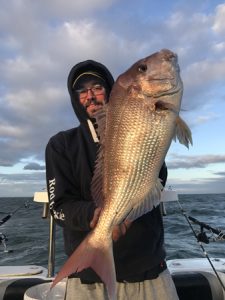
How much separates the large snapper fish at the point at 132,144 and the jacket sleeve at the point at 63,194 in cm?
32

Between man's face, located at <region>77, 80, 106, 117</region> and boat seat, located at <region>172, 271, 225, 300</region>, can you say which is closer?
man's face, located at <region>77, 80, 106, 117</region>

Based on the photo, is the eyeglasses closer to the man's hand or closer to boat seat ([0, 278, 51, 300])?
the man's hand

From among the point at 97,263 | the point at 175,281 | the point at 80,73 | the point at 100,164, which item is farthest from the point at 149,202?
the point at 175,281

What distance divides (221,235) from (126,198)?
13.8ft

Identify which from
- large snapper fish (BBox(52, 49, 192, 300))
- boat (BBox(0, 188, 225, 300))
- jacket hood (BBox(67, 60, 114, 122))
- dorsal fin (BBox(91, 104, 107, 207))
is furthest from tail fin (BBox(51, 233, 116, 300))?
boat (BBox(0, 188, 225, 300))

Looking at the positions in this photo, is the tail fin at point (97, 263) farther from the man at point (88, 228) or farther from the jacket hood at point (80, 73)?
the jacket hood at point (80, 73)

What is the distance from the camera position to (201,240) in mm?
5734

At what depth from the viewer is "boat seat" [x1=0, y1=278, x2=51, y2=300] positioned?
5.00 m

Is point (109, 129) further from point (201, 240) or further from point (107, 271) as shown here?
point (201, 240)

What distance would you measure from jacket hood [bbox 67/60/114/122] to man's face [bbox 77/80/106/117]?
10cm

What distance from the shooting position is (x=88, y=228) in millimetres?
2955

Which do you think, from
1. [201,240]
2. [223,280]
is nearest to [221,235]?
[201,240]

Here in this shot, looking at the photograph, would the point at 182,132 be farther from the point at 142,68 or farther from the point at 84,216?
the point at 84,216

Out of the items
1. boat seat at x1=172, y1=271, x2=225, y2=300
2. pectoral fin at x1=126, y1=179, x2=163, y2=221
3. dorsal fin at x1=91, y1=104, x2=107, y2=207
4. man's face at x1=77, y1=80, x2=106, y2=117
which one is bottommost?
boat seat at x1=172, y1=271, x2=225, y2=300
